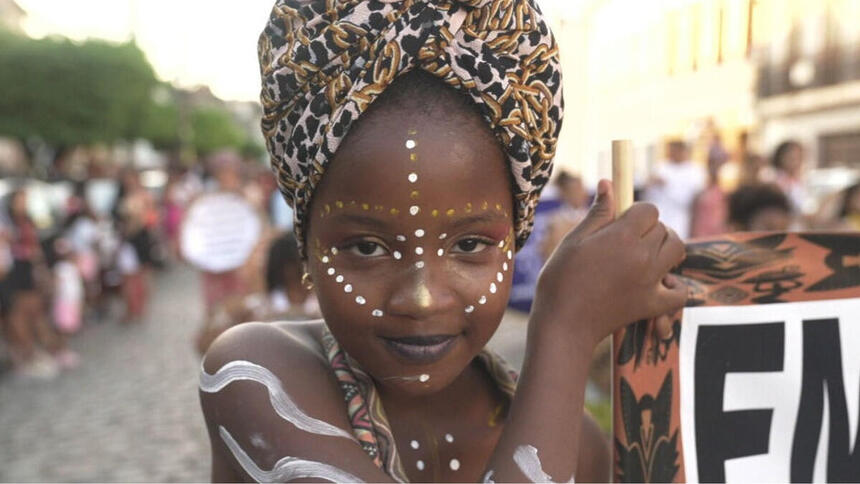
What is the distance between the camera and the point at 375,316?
127cm

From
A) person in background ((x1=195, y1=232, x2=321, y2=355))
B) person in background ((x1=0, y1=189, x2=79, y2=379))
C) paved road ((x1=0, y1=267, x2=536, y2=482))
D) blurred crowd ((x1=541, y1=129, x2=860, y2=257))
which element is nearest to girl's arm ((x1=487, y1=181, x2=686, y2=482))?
paved road ((x1=0, y1=267, x2=536, y2=482))

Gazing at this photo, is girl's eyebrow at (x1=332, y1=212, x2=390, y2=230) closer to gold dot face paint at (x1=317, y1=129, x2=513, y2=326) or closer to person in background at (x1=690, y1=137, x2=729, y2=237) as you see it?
gold dot face paint at (x1=317, y1=129, x2=513, y2=326)

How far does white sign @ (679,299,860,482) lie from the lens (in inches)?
64.7

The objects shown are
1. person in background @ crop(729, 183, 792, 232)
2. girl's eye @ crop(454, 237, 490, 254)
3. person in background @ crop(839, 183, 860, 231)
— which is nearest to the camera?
girl's eye @ crop(454, 237, 490, 254)

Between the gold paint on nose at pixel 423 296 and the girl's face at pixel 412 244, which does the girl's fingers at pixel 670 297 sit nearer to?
the girl's face at pixel 412 244

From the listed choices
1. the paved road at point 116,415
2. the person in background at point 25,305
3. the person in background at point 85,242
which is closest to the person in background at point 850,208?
the paved road at point 116,415

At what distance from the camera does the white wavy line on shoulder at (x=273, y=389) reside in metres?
1.30

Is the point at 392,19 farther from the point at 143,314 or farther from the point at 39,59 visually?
the point at 39,59

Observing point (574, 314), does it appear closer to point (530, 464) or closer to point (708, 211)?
point (530, 464)

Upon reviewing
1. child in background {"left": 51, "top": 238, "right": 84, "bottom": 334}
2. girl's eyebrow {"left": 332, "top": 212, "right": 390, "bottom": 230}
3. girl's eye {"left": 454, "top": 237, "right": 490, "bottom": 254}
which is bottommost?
child in background {"left": 51, "top": 238, "right": 84, "bottom": 334}

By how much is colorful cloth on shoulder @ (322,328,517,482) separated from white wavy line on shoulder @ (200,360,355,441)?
0.04 meters

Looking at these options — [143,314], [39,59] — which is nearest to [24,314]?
[143,314]

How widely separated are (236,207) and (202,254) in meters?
0.49

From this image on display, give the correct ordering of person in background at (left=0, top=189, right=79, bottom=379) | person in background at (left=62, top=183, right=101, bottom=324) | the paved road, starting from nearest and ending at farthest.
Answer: the paved road, person in background at (left=0, top=189, right=79, bottom=379), person in background at (left=62, top=183, right=101, bottom=324)
